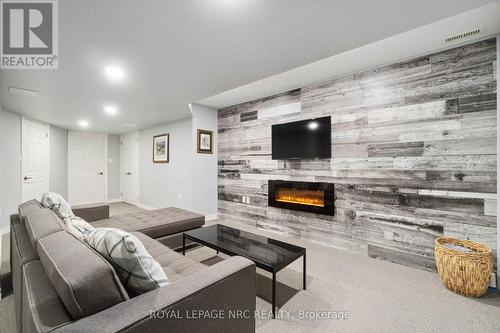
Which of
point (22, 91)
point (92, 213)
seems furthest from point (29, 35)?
point (92, 213)

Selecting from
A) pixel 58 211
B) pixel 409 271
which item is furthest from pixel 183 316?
pixel 409 271

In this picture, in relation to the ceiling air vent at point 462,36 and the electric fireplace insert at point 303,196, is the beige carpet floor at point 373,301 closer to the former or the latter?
the electric fireplace insert at point 303,196

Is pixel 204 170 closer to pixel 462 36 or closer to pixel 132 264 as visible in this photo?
pixel 132 264

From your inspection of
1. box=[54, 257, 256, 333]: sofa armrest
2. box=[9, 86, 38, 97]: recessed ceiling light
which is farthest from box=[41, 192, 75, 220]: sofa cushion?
box=[9, 86, 38, 97]: recessed ceiling light

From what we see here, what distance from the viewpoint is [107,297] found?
811 mm

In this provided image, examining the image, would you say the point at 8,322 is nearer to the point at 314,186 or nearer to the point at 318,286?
the point at 318,286

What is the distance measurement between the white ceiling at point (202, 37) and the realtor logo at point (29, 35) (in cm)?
8

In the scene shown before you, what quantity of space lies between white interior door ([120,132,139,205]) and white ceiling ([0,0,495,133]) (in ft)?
11.0

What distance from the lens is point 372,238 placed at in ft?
8.84

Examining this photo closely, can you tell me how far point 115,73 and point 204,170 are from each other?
2281 mm

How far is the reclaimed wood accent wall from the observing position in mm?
2098

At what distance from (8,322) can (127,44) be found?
2378mm

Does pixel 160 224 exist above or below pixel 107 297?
below

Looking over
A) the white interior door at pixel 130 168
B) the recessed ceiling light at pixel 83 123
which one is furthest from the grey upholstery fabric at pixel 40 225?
the white interior door at pixel 130 168
